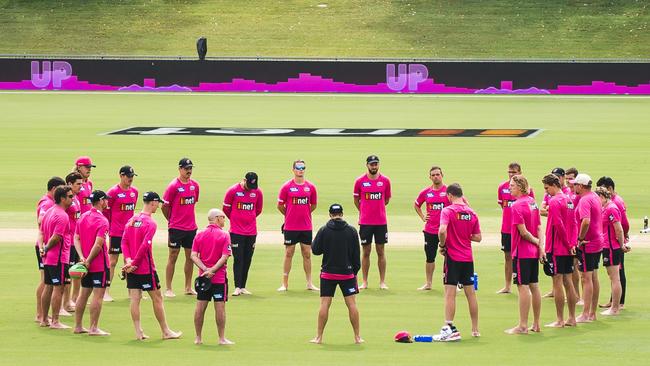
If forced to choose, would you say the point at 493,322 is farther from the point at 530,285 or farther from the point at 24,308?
the point at 24,308

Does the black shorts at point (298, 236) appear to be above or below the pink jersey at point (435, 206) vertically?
below

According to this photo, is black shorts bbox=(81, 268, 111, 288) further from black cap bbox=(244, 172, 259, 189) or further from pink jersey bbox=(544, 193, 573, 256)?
pink jersey bbox=(544, 193, 573, 256)

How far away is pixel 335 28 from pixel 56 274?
56.3 metres

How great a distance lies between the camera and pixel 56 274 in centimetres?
1599

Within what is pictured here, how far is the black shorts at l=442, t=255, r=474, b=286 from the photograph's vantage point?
51.3 ft

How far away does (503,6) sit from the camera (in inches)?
2913

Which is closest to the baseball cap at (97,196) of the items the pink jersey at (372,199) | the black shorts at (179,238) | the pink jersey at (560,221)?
the black shorts at (179,238)

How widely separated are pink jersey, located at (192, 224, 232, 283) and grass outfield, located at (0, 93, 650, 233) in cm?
1096

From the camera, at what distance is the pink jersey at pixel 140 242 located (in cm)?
1535

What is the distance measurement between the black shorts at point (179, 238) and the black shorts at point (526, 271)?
5.91 m

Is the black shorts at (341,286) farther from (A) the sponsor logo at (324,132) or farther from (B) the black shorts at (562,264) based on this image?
(A) the sponsor logo at (324,132)

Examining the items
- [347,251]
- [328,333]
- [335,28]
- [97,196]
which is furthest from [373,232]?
[335,28]

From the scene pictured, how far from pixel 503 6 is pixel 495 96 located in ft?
69.0


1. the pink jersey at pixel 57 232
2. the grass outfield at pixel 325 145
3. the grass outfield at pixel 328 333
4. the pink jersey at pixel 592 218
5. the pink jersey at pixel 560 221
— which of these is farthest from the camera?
the grass outfield at pixel 325 145
